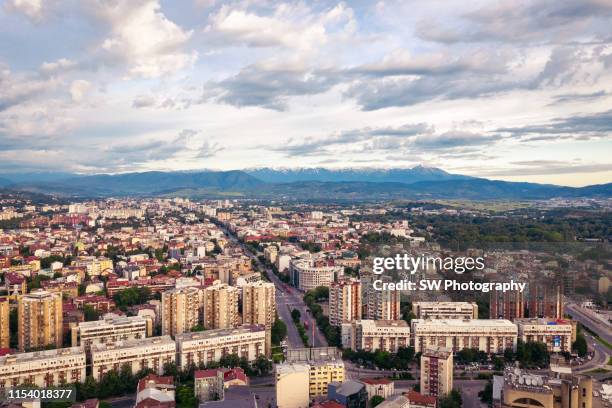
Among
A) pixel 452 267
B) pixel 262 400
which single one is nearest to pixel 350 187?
pixel 452 267

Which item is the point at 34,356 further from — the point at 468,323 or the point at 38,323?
the point at 468,323

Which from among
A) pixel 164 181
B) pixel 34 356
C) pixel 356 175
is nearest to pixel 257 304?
pixel 34 356

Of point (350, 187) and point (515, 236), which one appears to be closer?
point (515, 236)

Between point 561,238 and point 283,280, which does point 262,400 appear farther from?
point 561,238

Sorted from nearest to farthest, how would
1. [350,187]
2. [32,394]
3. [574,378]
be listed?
1. [574,378]
2. [32,394]
3. [350,187]

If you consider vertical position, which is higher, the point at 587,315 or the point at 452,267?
the point at 452,267

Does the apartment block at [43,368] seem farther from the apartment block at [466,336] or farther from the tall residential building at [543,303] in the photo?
the tall residential building at [543,303]

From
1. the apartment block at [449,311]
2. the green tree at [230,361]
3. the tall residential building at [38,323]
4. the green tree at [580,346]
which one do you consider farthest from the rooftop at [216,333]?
the green tree at [580,346]
